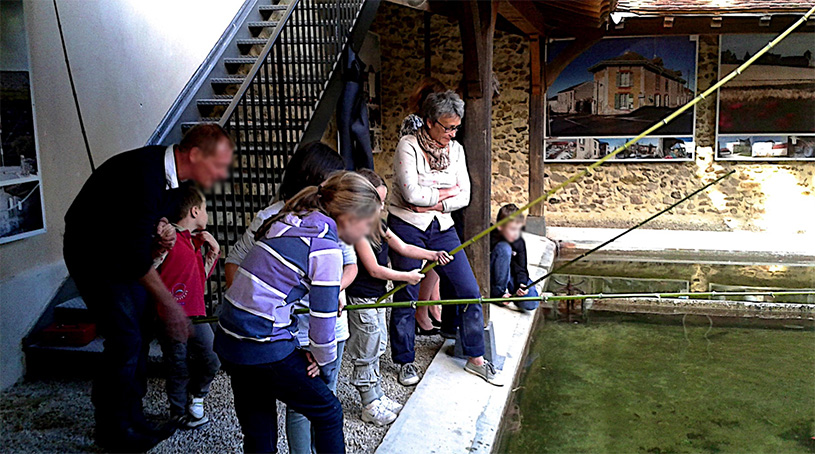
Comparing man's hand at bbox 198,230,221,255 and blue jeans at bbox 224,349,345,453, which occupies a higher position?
man's hand at bbox 198,230,221,255

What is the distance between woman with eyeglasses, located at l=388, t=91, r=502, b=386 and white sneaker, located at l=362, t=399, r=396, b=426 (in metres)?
0.43

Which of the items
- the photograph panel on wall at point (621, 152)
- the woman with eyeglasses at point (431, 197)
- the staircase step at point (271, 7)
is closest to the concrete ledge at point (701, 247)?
the photograph panel on wall at point (621, 152)

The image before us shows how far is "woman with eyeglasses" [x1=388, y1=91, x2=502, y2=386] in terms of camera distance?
3.36m

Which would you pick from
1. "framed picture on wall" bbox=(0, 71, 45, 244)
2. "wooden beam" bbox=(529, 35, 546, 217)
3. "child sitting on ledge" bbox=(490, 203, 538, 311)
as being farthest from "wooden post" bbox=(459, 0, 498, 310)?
"wooden beam" bbox=(529, 35, 546, 217)

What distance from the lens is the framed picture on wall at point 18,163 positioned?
3520 mm

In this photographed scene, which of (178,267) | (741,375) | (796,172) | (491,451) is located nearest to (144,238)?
(178,267)

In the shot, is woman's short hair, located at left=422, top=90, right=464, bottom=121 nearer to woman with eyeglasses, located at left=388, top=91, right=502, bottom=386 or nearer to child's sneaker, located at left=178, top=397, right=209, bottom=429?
woman with eyeglasses, located at left=388, top=91, right=502, bottom=386

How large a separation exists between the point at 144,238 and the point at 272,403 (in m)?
0.68

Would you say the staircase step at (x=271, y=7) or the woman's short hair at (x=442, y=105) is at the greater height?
the staircase step at (x=271, y=7)

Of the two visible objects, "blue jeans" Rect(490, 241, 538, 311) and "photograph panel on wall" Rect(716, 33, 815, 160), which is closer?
"blue jeans" Rect(490, 241, 538, 311)

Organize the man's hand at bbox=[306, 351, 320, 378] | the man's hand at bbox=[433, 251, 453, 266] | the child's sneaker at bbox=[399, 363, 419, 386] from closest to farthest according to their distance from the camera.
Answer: the man's hand at bbox=[306, 351, 320, 378] < the man's hand at bbox=[433, 251, 453, 266] < the child's sneaker at bbox=[399, 363, 419, 386]

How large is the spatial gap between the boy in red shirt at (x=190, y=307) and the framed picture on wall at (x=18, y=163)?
50.0 inches

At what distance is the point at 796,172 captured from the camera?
9.35 m

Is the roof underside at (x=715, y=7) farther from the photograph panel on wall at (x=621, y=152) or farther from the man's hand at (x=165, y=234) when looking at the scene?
the man's hand at (x=165, y=234)
